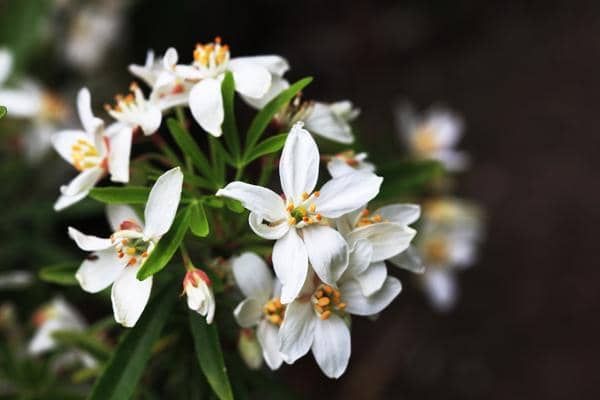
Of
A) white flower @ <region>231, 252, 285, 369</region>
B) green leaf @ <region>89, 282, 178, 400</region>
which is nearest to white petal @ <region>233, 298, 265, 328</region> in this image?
white flower @ <region>231, 252, 285, 369</region>

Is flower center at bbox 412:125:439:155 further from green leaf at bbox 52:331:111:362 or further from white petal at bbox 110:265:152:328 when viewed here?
white petal at bbox 110:265:152:328

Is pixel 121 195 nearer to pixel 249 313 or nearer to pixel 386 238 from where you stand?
pixel 249 313

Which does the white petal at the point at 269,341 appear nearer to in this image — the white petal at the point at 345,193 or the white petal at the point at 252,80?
the white petal at the point at 345,193

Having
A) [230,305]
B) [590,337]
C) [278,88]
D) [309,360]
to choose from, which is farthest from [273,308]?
[590,337]

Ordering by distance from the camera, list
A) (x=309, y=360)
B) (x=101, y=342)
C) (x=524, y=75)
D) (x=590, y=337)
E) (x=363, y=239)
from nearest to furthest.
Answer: (x=363, y=239) → (x=101, y=342) → (x=309, y=360) → (x=590, y=337) → (x=524, y=75)

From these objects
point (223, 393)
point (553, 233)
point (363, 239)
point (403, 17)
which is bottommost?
point (553, 233)

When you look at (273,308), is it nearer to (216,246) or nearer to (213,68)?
(216,246)

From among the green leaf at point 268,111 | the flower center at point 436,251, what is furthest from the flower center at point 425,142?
the green leaf at point 268,111
